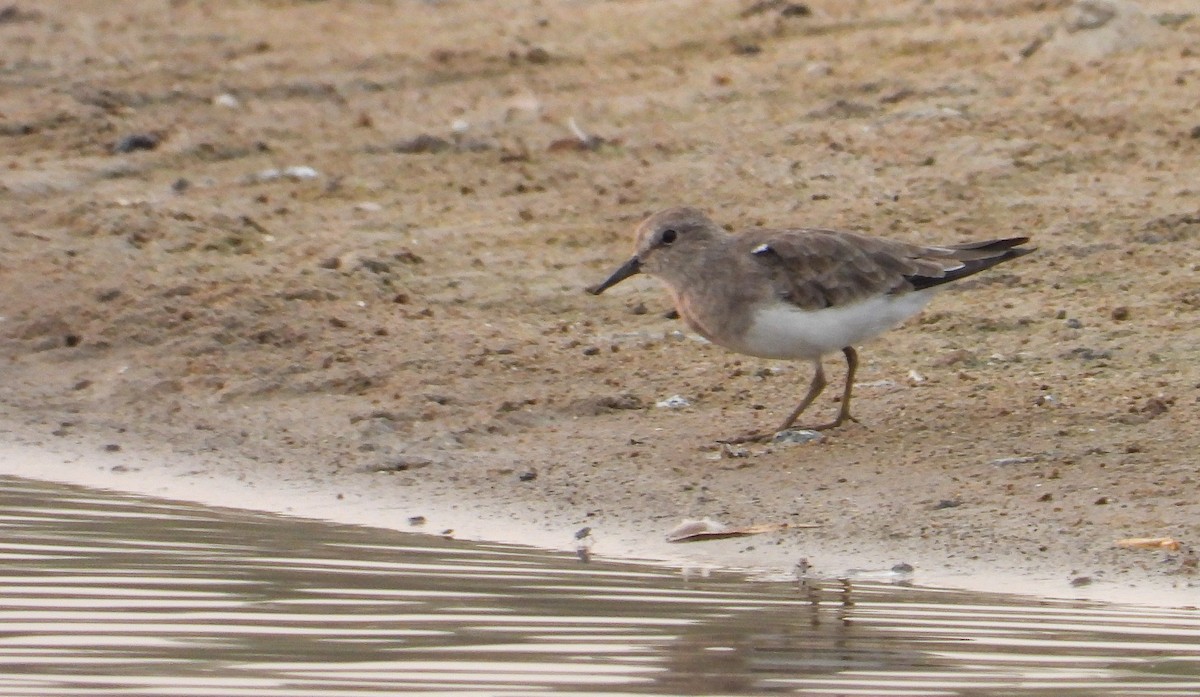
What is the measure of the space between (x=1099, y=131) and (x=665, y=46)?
10.1 ft

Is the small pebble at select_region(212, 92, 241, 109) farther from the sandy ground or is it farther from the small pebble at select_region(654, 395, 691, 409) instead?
the small pebble at select_region(654, 395, 691, 409)

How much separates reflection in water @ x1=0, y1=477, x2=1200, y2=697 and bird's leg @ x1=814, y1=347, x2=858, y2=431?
153 centimetres

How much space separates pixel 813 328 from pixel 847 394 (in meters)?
0.33

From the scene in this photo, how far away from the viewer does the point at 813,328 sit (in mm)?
7527

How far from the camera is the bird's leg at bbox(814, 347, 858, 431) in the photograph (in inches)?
302

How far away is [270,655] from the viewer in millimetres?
5113

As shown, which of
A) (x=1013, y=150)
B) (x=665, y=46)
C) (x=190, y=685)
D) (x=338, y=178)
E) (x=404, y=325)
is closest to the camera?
(x=190, y=685)

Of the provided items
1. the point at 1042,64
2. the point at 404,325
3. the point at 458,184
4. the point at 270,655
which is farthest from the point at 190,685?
the point at 1042,64

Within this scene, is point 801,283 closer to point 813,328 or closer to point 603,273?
point 813,328

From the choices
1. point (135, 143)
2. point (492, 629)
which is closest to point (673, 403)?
point (492, 629)

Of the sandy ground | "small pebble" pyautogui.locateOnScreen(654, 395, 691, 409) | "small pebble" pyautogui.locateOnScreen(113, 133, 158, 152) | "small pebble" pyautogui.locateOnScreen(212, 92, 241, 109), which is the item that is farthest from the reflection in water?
"small pebble" pyautogui.locateOnScreen(212, 92, 241, 109)

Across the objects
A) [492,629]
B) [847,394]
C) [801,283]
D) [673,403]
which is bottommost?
[673,403]

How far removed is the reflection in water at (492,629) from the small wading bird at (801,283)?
4.60 feet

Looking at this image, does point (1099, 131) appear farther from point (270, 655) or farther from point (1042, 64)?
point (270, 655)
